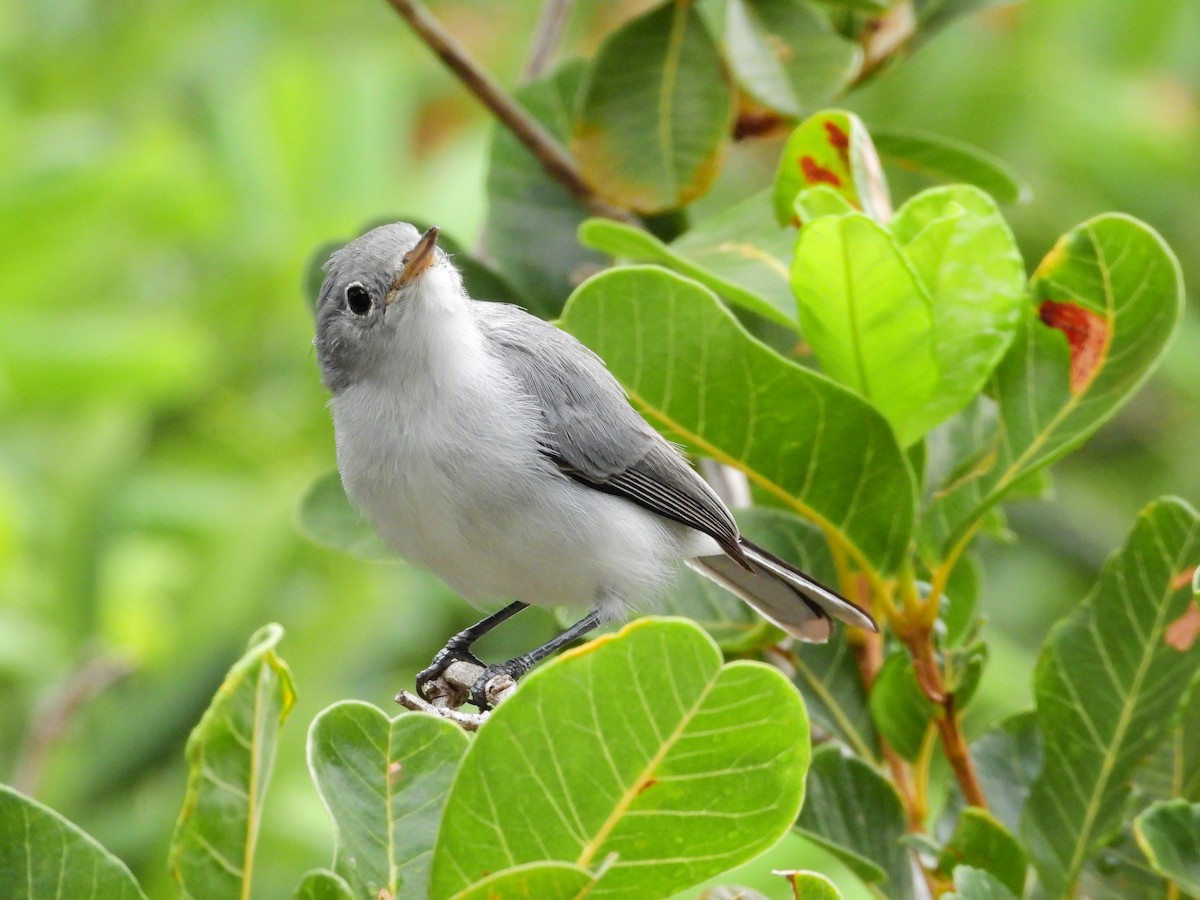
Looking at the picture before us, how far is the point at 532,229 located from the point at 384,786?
1343 millimetres

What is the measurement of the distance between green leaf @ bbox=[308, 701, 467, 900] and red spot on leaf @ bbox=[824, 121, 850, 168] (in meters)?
1.00

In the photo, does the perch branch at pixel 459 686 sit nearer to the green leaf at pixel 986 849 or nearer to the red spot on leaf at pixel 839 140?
the green leaf at pixel 986 849

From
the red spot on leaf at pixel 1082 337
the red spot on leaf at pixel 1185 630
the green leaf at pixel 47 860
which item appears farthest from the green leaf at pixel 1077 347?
the green leaf at pixel 47 860

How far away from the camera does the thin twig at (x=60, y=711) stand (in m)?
2.89

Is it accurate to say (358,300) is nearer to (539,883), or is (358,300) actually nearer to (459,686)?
(459,686)

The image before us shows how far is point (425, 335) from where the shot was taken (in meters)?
2.22

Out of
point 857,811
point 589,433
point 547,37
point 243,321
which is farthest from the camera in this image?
point 243,321

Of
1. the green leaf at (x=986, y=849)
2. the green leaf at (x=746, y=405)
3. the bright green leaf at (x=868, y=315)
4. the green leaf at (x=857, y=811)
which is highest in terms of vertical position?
the bright green leaf at (x=868, y=315)

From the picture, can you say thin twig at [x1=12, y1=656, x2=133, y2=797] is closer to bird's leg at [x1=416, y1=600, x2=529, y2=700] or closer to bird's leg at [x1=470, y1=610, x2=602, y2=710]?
bird's leg at [x1=416, y1=600, x2=529, y2=700]

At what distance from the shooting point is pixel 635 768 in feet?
4.29

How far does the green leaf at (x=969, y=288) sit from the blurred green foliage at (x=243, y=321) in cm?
136

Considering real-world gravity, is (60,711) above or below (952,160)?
below

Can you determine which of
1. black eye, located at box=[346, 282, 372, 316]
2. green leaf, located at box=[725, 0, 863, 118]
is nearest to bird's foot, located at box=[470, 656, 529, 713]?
black eye, located at box=[346, 282, 372, 316]

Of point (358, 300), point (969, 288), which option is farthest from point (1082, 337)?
point (358, 300)
